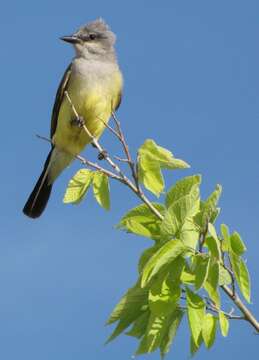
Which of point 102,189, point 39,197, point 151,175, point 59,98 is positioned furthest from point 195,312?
point 39,197

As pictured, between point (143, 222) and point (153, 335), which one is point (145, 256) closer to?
point (143, 222)

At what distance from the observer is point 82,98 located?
7.58m

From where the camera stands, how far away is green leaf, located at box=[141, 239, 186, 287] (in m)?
3.09

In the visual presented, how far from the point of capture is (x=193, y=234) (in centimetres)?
317

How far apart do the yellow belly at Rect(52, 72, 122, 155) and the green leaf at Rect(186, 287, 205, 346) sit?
425cm

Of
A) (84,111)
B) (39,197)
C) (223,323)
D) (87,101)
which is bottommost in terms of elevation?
(223,323)

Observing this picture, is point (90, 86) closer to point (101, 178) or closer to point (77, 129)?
point (77, 129)

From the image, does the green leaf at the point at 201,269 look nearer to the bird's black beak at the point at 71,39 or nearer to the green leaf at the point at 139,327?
the green leaf at the point at 139,327

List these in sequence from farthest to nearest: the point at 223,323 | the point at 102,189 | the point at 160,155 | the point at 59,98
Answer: the point at 59,98, the point at 102,189, the point at 160,155, the point at 223,323

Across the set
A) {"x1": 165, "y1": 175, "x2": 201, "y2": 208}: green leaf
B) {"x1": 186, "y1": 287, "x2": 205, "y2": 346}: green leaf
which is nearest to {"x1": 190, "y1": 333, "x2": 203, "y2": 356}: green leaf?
{"x1": 186, "y1": 287, "x2": 205, "y2": 346}: green leaf

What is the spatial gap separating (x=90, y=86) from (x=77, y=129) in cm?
43

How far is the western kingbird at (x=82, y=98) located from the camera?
24.8ft

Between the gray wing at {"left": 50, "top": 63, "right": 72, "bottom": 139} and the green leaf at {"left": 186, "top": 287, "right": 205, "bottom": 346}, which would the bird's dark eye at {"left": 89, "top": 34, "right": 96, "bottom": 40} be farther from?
the green leaf at {"left": 186, "top": 287, "right": 205, "bottom": 346}

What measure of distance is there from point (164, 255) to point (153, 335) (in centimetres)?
38
